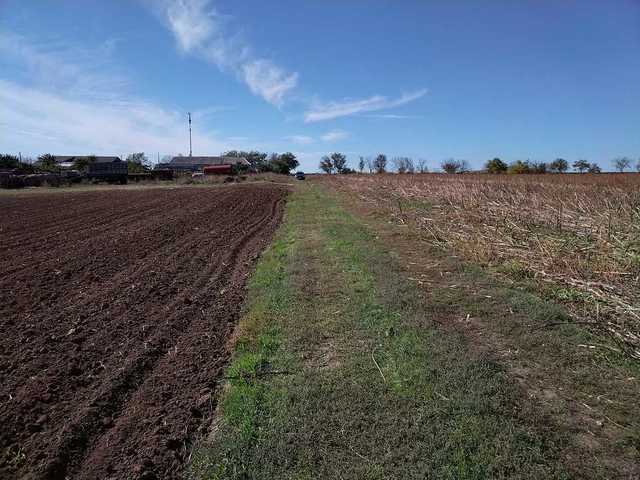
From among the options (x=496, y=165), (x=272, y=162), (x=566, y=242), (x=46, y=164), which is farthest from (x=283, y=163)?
(x=566, y=242)

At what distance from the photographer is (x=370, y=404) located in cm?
343

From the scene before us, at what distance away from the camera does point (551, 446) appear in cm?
285

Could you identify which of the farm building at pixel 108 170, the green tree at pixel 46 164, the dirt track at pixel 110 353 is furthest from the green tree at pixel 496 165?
the green tree at pixel 46 164

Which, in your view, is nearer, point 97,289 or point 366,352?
point 366,352

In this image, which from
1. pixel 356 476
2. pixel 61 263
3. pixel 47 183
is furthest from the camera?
pixel 47 183

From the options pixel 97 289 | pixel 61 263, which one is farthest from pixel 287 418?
pixel 61 263

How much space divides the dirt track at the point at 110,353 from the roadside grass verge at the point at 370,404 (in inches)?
14.5

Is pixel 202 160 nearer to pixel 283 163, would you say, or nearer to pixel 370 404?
pixel 283 163

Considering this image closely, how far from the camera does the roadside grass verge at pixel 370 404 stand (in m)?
2.78

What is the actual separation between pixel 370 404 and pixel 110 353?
285 cm

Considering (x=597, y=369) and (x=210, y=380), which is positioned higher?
(x=597, y=369)

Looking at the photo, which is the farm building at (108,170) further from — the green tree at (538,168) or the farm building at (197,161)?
the green tree at (538,168)

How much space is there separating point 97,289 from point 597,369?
6.74 meters

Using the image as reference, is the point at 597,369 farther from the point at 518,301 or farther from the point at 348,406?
the point at 348,406
